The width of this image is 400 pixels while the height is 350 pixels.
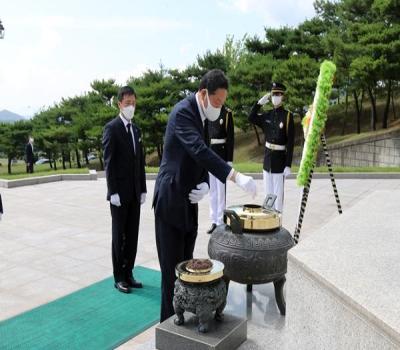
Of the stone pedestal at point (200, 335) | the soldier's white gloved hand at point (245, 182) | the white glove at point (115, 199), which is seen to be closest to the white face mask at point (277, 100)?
the white glove at point (115, 199)

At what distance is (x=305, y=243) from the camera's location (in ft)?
10.2

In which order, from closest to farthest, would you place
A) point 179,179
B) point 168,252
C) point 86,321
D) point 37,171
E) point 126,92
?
point 179,179, point 168,252, point 86,321, point 126,92, point 37,171

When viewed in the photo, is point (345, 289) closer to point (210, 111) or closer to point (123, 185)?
point (210, 111)

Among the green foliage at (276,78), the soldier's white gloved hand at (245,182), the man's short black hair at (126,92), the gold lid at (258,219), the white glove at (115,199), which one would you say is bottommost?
the gold lid at (258,219)

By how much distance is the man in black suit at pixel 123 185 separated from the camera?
14.8 feet

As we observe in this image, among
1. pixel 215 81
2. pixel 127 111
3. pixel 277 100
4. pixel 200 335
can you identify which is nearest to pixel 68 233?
pixel 127 111

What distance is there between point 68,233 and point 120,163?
2921mm

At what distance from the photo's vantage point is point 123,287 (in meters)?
4.50

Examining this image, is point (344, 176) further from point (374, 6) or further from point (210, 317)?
point (374, 6)

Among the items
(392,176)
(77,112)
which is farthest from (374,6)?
(77,112)

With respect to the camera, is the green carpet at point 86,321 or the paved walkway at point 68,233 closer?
the green carpet at point 86,321

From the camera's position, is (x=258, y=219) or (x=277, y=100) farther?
(x=277, y=100)

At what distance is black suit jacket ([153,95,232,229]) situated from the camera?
3074 mm

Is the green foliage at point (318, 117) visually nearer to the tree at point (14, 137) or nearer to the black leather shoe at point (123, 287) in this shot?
the black leather shoe at point (123, 287)
